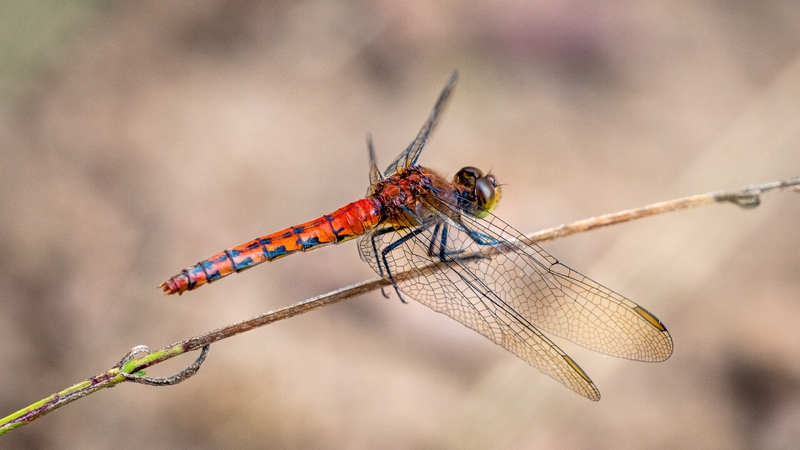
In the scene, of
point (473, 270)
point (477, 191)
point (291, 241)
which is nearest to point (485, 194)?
point (477, 191)

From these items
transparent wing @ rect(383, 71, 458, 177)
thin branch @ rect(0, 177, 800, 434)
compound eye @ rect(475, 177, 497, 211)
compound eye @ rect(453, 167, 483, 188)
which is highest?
transparent wing @ rect(383, 71, 458, 177)

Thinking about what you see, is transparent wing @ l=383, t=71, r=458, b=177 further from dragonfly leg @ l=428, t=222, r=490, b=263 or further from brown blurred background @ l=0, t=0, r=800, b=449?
brown blurred background @ l=0, t=0, r=800, b=449

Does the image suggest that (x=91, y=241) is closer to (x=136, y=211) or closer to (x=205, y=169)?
(x=136, y=211)

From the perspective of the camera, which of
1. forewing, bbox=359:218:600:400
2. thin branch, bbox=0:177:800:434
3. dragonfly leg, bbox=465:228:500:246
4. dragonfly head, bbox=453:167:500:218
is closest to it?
thin branch, bbox=0:177:800:434

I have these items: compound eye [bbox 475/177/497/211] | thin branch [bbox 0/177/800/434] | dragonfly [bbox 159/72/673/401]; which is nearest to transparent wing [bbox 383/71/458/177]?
dragonfly [bbox 159/72/673/401]

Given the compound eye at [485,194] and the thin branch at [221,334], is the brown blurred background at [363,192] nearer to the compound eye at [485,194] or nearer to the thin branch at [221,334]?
the compound eye at [485,194]

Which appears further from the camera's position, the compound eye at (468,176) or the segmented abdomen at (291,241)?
the compound eye at (468,176)

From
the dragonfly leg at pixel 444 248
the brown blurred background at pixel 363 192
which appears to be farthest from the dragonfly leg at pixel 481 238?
the brown blurred background at pixel 363 192

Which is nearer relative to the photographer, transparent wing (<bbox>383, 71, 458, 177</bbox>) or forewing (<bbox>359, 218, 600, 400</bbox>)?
forewing (<bbox>359, 218, 600, 400</bbox>)
